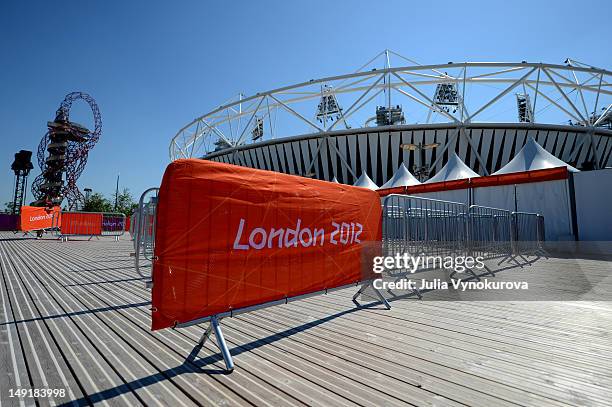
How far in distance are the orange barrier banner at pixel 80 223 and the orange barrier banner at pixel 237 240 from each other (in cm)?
2343

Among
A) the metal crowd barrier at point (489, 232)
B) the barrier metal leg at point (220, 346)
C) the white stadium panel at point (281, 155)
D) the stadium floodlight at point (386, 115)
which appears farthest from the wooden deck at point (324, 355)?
the stadium floodlight at point (386, 115)

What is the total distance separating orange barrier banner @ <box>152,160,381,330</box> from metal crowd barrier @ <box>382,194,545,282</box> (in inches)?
71.5

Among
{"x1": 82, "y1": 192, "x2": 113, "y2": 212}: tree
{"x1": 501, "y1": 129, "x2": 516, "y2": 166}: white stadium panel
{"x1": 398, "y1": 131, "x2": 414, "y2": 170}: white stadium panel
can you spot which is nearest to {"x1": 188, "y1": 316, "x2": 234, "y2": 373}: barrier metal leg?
{"x1": 398, "y1": 131, "x2": 414, "y2": 170}: white stadium panel

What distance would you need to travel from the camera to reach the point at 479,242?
8.62 m

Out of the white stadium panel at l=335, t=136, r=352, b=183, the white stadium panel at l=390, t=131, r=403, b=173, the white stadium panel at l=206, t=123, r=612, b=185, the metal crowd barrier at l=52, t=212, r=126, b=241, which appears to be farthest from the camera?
the white stadium panel at l=335, t=136, r=352, b=183

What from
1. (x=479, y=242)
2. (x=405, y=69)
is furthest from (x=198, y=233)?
(x=405, y=69)

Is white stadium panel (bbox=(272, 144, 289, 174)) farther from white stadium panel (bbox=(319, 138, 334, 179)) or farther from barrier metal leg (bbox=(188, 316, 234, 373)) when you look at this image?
barrier metal leg (bbox=(188, 316, 234, 373))

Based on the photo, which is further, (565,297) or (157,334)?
(565,297)

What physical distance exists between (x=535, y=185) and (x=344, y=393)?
2080 centimetres

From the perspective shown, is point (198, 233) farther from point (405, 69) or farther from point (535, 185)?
point (405, 69)

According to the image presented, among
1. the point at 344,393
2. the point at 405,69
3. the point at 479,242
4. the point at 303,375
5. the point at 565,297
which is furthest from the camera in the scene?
the point at 405,69

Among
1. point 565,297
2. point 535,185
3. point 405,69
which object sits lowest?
point 565,297

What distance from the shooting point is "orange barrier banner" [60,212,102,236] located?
68.4 feet

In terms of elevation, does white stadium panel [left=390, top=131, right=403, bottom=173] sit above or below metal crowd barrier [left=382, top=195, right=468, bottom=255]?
above
